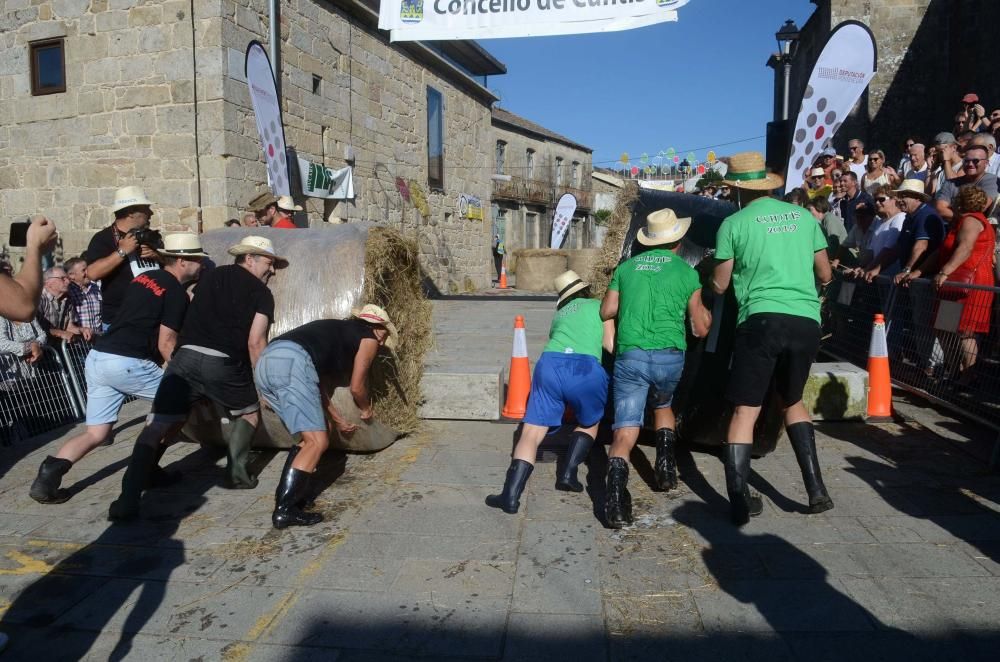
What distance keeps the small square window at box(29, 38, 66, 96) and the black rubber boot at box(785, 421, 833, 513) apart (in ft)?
37.8

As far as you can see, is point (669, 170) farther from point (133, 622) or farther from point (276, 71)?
point (133, 622)

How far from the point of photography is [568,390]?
14.1 ft

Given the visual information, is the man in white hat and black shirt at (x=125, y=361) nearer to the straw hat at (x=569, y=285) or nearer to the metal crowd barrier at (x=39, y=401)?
the metal crowd barrier at (x=39, y=401)

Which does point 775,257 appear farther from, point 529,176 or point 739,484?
point 529,176

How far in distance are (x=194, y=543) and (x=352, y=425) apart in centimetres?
119

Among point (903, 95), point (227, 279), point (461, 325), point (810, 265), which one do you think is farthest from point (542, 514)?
point (903, 95)

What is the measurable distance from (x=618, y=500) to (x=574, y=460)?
517 millimetres

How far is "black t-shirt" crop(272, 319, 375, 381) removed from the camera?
163 inches

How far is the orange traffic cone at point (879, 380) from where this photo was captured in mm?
6051

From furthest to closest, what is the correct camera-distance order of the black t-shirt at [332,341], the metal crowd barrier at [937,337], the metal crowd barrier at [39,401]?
the metal crowd barrier at [39,401]
the metal crowd barrier at [937,337]
the black t-shirt at [332,341]

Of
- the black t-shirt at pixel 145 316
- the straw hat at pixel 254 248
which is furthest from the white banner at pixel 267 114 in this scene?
the black t-shirt at pixel 145 316

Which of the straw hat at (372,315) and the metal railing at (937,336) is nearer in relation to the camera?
the straw hat at (372,315)

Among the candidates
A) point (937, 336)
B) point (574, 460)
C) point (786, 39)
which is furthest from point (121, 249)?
point (786, 39)

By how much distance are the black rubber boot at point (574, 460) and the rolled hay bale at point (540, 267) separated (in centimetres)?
1746
